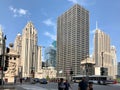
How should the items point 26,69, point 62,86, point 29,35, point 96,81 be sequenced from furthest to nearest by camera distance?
point 26,69 < point 29,35 < point 96,81 < point 62,86

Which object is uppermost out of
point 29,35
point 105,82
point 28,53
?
point 29,35

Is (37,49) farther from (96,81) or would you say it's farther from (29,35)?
(96,81)

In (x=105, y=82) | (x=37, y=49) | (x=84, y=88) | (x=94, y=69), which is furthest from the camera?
(x=94, y=69)

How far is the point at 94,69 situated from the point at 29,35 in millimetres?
43945

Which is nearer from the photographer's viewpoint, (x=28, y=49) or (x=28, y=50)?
(x=28, y=49)

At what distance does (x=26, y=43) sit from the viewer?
141 m

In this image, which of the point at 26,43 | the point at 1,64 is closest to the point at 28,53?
the point at 26,43

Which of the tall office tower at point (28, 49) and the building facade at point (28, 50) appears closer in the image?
the building facade at point (28, 50)

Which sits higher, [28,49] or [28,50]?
[28,49]

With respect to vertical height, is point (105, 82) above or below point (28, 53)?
below

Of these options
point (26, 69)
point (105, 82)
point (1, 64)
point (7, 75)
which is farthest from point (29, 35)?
point (1, 64)

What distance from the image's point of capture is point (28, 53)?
5428 inches

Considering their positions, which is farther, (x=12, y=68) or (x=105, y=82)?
(x=12, y=68)

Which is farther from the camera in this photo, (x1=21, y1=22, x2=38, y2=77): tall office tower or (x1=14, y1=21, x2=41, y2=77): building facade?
(x1=21, y1=22, x2=38, y2=77): tall office tower
